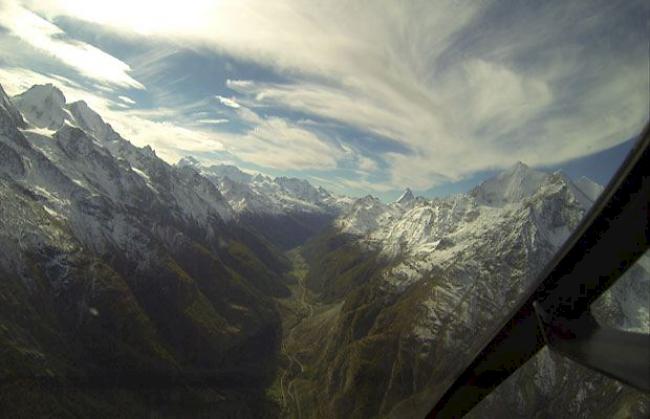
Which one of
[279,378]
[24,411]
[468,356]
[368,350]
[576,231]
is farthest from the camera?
[279,378]

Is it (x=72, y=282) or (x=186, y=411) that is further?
(x=72, y=282)

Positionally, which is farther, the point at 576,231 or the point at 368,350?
the point at 368,350

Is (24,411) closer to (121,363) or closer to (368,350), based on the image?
(121,363)

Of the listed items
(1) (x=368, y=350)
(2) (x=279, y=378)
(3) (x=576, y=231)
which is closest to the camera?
(3) (x=576, y=231)

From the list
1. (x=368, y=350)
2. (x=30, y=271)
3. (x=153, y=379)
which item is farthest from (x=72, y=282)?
(x=368, y=350)

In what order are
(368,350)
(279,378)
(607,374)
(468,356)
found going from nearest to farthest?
(607,374) → (468,356) → (368,350) → (279,378)

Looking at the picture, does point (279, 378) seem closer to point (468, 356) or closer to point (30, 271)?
point (30, 271)

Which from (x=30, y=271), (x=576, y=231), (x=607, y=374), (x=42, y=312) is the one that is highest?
(x=576, y=231)

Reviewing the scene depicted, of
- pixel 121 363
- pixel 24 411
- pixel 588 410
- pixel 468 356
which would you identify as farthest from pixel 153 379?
pixel 468 356

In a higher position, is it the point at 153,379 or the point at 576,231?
the point at 576,231
